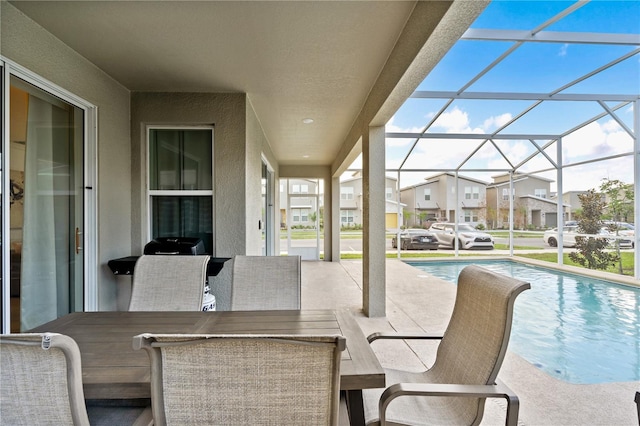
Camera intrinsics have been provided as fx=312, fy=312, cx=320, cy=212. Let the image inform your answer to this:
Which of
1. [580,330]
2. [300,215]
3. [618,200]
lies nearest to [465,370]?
[580,330]

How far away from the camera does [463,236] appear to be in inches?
392

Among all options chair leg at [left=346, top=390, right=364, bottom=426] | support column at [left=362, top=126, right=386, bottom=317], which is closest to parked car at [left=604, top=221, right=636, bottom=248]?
support column at [left=362, top=126, right=386, bottom=317]

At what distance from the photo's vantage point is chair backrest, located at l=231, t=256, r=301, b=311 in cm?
213

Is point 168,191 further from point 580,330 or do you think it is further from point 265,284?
point 580,330

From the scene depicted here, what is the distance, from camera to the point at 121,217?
3445mm

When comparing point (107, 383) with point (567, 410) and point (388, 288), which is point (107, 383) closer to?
point (567, 410)

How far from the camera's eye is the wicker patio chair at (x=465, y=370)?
1.20 meters

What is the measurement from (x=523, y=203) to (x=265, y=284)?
9.81 metres

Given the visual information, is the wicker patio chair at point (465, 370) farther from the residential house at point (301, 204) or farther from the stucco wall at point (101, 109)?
the residential house at point (301, 204)

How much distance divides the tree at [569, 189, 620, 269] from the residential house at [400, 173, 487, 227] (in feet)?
8.77

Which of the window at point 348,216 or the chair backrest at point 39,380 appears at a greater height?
the window at point 348,216

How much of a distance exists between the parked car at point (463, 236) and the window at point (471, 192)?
2.84 ft

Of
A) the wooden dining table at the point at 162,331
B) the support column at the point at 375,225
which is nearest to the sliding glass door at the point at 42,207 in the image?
the wooden dining table at the point at 162,331

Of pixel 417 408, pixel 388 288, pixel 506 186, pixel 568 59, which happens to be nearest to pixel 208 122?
pixel 417 408
